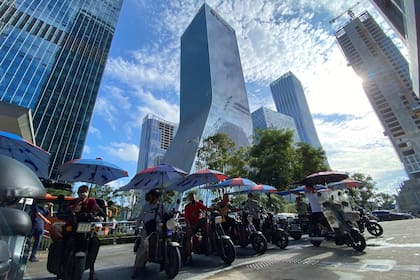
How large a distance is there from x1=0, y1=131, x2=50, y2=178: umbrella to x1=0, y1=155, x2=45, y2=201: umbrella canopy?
3150mm

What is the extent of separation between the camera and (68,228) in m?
3.26

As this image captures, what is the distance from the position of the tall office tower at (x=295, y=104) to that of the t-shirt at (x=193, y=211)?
381 ft

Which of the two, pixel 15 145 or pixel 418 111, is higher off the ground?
pixel 418 111

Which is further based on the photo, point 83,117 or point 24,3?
point 83,117

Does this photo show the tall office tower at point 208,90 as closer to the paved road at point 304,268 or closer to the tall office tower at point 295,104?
the paved road at point 304,268

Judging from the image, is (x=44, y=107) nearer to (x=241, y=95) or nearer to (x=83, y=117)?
(x=83, y=117)

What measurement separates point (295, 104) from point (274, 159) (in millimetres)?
113356

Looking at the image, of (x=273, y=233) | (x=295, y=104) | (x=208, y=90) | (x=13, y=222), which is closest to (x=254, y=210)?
(x=273, y=233)

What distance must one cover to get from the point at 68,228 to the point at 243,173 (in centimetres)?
1930

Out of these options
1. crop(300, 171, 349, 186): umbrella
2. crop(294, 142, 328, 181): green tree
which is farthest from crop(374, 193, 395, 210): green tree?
crop(300, 171, 349, 186): umbrella

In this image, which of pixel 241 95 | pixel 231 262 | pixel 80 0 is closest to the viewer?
pixel 231 262

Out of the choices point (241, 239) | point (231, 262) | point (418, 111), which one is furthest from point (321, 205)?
point (418, 111)

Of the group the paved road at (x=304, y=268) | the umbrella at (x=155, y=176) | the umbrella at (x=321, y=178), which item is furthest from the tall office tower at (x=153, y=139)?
the paved road at (x=304, y=268)

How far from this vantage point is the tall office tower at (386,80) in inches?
2805
